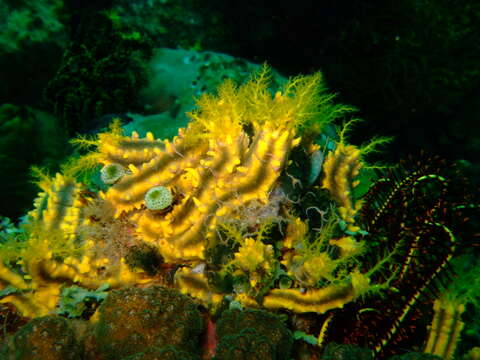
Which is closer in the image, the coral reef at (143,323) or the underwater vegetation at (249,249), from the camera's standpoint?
the coral reef at (143,323)

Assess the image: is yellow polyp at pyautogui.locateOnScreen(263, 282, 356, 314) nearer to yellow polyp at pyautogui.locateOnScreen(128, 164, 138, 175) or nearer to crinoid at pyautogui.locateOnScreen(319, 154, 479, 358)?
crinoid at pyautogui.locateOnScreen(319, 154, 479, 358)

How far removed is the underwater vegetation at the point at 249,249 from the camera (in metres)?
2.07

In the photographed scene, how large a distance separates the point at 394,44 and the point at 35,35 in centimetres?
667

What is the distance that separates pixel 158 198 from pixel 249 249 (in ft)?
2.67

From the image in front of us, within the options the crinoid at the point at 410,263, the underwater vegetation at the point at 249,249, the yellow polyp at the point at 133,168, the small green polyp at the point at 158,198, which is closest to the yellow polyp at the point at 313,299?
the underwater vegetation at the point at 249,249

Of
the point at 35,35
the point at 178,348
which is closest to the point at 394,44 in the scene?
the point at 178,348

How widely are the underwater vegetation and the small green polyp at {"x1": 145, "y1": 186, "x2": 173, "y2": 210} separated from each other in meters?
0.01

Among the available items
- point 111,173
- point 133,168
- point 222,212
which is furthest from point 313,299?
point 111,173

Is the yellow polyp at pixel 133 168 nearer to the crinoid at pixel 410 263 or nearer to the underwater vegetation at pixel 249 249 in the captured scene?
the underwater vegetation at pixel 249 249

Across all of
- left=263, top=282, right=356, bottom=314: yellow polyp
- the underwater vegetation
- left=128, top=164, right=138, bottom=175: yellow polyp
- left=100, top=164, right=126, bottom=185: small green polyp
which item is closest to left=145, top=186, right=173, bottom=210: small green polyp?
the underwater vegetation

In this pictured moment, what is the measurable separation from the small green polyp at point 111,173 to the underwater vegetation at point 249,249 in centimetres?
1

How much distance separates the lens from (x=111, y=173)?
2.72m

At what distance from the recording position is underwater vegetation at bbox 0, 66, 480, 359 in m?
2.07

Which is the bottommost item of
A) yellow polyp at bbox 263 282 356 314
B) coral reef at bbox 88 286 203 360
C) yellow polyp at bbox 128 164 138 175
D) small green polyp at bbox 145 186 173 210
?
coral reef at bbox 88 286 203 360
